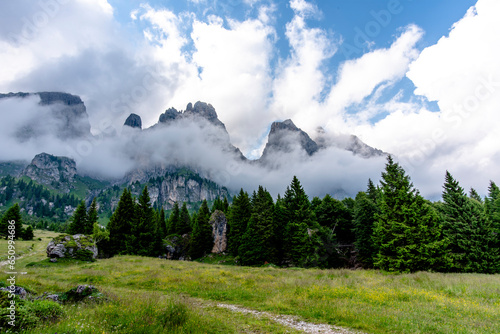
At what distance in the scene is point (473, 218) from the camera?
28656 millimetres

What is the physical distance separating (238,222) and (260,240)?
40.1 feet

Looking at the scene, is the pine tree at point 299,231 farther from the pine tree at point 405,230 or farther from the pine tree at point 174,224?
the pine tree at point 174,224

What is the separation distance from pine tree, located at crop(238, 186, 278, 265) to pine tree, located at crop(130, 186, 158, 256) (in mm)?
19133

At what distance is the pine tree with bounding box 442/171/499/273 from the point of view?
26797 mm

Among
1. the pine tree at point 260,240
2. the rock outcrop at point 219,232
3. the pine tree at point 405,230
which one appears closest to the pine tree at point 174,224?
the rock outcrop at point 219,232

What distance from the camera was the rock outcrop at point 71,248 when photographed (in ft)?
103

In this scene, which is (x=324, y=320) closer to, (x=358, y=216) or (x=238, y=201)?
(x=358, y=216)

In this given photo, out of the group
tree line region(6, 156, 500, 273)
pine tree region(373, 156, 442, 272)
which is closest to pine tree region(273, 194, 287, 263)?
tree line region(6, 156, 500, 273)

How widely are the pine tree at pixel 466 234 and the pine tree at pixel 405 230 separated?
303 cm

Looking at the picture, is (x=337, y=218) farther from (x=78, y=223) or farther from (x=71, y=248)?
(x=78, y=223)

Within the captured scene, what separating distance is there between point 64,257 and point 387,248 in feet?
142

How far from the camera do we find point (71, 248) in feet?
107

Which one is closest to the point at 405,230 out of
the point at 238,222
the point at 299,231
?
the point at 299,231

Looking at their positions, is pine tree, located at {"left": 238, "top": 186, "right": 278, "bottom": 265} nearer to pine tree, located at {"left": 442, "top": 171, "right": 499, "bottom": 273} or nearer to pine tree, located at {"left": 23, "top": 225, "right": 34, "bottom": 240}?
pine tree, located at {"left": 442, "top": 171, "right": 499, "bottom": 273}
